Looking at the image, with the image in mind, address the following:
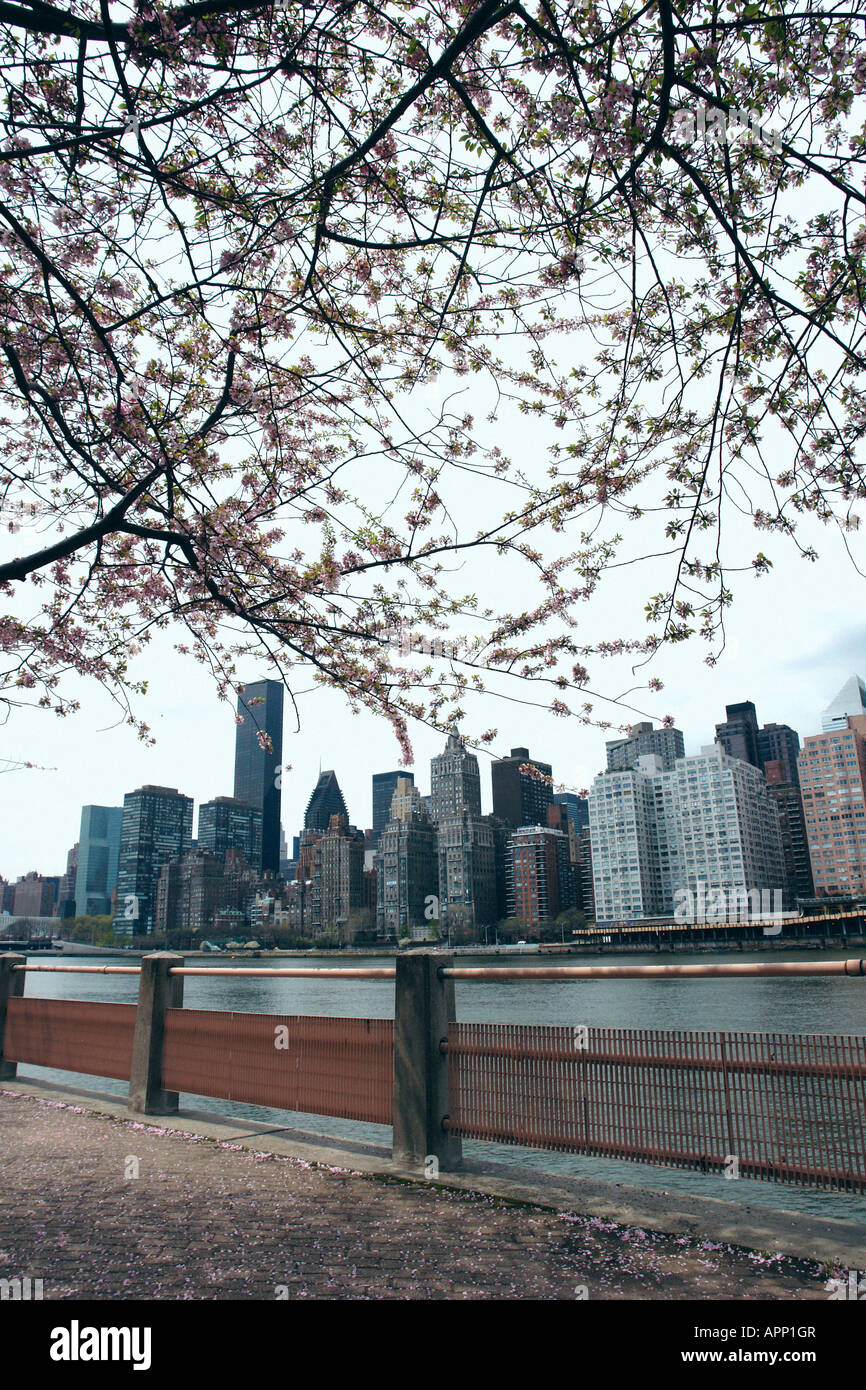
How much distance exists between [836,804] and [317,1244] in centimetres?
17749

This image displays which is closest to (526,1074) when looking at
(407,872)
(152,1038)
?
(152,1038)

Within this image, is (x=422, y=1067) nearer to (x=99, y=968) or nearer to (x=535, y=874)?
(x=99, y=968)

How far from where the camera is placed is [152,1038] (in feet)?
26.9

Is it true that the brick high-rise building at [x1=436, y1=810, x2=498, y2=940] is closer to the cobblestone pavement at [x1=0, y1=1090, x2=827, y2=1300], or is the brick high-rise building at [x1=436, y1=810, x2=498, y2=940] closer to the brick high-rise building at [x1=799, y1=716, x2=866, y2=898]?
the brick high-rise building at [x1=799, y1=716, x2=866, y2=898]

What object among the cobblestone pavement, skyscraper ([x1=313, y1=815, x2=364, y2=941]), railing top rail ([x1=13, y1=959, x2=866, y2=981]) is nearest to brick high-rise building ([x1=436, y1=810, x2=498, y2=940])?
skyscraper ([x1=313, y1=815, x2=364, y2=941])

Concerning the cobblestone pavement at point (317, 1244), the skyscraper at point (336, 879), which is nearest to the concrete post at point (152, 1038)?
the cobblestone pavement at point (317, 1244)

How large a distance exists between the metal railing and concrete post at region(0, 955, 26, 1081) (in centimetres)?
252

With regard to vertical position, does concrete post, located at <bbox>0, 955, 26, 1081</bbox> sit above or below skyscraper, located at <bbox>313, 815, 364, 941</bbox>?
below

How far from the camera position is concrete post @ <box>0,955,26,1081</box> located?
10.5m

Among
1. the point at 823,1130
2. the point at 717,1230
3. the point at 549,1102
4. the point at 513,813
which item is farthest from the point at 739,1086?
the point at 513,813

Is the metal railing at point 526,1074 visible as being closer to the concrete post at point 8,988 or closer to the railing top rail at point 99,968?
the railing top rail at point 99,968
